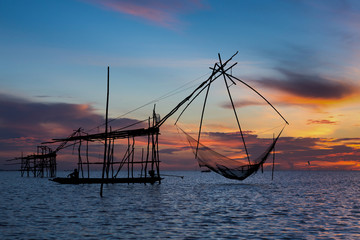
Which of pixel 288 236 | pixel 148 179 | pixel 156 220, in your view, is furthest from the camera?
pixel 148 179

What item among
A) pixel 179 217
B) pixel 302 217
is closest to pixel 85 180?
pixel 179 217

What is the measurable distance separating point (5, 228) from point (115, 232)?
503cm

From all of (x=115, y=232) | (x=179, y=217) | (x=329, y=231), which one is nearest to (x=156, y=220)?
(x=179, y=217)

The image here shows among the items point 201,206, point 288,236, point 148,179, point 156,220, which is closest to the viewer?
point 288,236

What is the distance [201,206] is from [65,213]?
8.70 meters

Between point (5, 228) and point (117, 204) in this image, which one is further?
point (117, 204)

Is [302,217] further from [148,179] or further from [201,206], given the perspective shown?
[148,179]

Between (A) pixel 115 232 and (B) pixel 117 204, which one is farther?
(B) pixel 117 204

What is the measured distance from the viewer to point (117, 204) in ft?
87.9

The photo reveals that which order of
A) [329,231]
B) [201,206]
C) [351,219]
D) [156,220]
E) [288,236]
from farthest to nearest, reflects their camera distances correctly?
[201,206] < [351,219] < [156,220] < [329,231] < [288,236]

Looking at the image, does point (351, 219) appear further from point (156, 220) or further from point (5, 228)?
point (5, 228)

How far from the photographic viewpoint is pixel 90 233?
52.2 feet

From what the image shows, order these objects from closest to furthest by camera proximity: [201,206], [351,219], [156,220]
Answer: [156,220], [351,219], [201,206]

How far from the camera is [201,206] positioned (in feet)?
85.1
